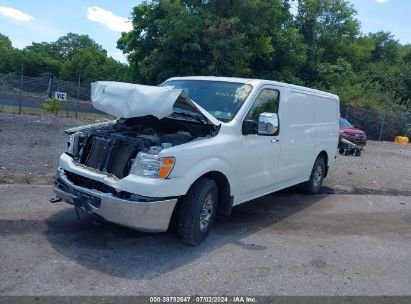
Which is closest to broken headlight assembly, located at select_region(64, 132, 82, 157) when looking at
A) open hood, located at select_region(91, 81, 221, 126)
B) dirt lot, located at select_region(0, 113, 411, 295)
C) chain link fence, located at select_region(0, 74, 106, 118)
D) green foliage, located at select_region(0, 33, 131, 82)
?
open hood, located at select_region(91, 81, 221, 126)

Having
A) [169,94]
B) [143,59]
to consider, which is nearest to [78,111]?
[143,59]

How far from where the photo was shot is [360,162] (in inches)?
561

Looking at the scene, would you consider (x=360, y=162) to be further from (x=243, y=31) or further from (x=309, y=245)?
(x=243, y=31)

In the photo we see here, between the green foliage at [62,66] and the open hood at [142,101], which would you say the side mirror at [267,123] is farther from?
the green foliage at [62,66]

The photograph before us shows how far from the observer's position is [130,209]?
14.7ft

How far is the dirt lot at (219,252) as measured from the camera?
4145 millimetres

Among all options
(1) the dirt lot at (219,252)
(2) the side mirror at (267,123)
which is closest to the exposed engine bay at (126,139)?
(2) the side mirror at (267,123)

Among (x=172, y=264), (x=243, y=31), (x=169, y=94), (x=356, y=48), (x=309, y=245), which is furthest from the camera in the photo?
(x=356, y=48)

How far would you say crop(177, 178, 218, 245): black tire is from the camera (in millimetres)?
4871

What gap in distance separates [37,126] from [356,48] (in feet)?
114

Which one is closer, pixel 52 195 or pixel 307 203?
pixel 52 195

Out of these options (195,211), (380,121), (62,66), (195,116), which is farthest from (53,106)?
(62,66)

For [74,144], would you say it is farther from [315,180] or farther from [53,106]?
[53,106]

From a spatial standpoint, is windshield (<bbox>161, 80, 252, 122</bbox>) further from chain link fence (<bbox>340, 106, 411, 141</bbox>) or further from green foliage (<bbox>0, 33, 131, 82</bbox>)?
green foliage (<bbox>0, 33, 131, 82</bbox>)
